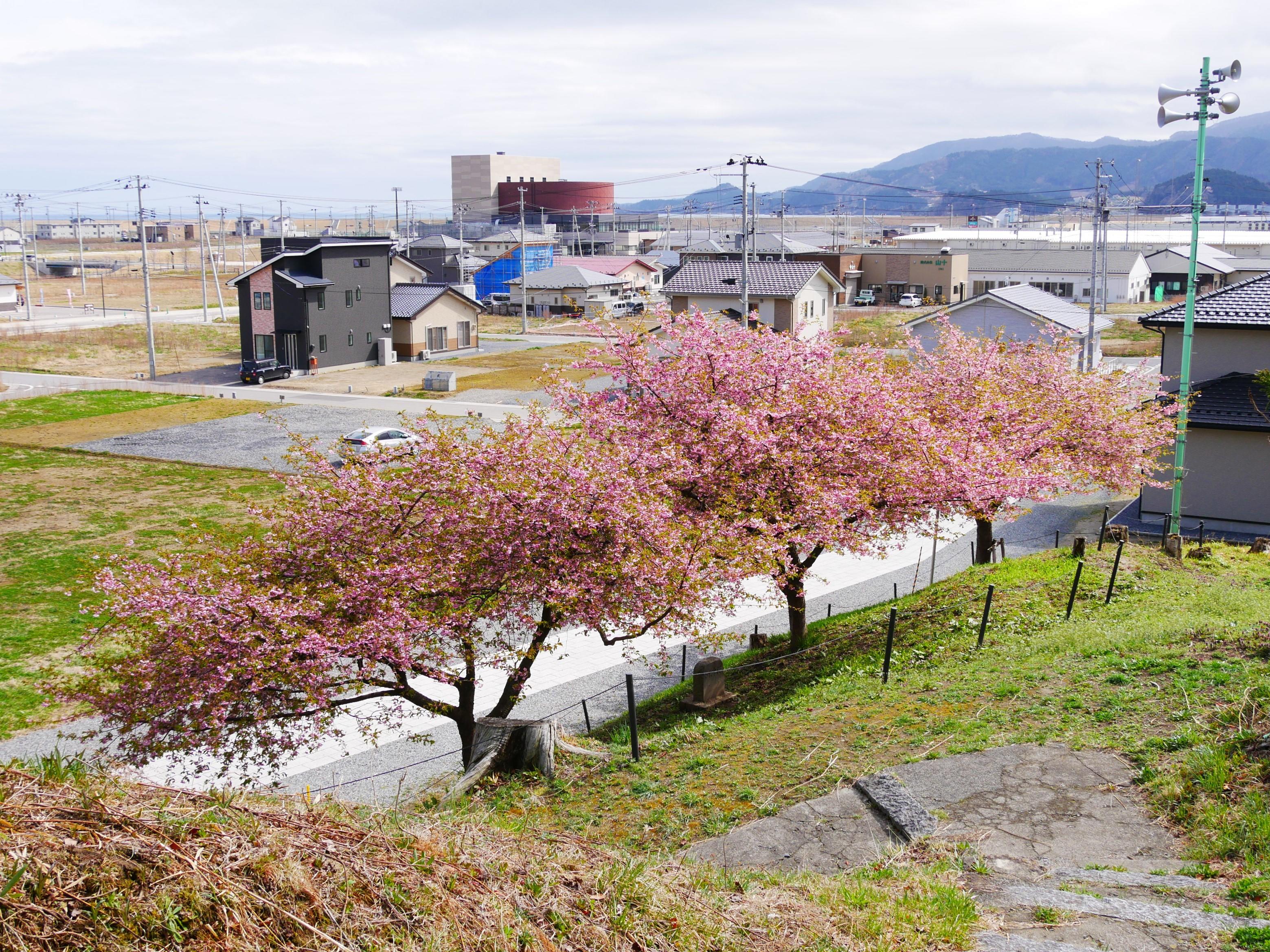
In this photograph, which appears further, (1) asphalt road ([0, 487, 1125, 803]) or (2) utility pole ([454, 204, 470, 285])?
(2) utility pole ([454, 204, 470, 285])

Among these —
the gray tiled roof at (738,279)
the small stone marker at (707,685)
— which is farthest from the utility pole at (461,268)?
the small stone marker at (707,685)

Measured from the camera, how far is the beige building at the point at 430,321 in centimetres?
5891

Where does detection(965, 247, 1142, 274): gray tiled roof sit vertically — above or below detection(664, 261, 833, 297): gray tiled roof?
above

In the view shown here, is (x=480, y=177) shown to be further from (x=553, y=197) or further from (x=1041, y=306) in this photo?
(x=1041, y=306)

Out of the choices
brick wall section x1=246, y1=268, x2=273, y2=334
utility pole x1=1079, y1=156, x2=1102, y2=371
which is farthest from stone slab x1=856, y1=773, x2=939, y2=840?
brick wall section x1=246, y1=268, x2=273, y2=334

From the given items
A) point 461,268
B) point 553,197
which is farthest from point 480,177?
point 461,268

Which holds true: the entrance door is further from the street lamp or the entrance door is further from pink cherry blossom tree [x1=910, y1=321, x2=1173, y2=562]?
the street lamp

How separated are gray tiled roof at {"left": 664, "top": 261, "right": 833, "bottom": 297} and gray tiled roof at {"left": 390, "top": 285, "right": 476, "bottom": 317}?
15.5m

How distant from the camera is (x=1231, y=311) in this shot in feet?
82.6

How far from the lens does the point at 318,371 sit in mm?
53531

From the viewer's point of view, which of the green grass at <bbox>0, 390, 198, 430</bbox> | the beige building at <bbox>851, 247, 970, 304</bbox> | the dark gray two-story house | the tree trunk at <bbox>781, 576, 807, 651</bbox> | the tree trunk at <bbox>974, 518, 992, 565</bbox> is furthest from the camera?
the beige building at <bbox>851, 247, 970, 304</bbox>

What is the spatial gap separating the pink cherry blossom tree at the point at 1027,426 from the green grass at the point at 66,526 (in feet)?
41.3

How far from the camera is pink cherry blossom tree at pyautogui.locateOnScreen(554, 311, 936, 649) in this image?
14.6 metres

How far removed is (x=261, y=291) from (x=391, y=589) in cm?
4621
